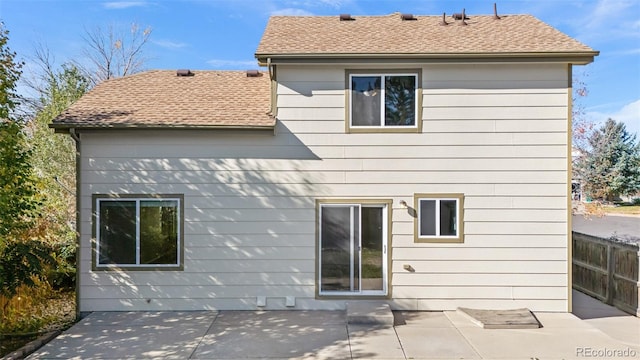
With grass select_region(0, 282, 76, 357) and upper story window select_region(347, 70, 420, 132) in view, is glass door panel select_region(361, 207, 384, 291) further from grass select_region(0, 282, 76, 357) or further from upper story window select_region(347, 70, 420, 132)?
grass select_region(0, 282, 76, 357)

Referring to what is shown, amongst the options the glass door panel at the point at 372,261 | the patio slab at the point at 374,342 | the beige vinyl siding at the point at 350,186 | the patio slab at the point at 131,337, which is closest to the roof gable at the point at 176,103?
the beige vinyl siding at the point at 350,186

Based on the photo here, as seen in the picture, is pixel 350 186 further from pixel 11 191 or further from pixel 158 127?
pixel 11 191

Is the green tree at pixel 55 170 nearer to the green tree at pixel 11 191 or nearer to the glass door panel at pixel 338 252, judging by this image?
the green tree at pixel 11 191

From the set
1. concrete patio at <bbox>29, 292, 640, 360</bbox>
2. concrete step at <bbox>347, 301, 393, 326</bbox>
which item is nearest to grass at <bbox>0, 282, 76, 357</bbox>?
concrete patio at <bbox>29, 292, 640, 360</bbox>

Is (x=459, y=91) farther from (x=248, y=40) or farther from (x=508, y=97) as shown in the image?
(x=248, y=40)

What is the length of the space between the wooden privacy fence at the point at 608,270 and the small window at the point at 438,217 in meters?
3.19

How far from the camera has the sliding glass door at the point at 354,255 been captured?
21.3 ft

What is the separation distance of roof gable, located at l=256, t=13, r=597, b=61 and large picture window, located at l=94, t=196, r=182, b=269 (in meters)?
3.40

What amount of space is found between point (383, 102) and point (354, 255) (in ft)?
9.55

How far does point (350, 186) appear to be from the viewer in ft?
21.3

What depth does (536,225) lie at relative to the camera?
21.0 feet

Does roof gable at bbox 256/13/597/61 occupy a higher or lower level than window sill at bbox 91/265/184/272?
higher

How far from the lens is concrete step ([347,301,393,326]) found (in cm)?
572

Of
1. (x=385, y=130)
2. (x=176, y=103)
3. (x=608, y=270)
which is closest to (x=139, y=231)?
(x=176, y=103)
